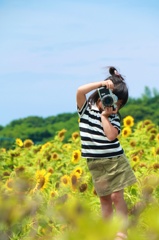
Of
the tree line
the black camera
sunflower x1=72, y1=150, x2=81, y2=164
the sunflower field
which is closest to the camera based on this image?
the sunflower field

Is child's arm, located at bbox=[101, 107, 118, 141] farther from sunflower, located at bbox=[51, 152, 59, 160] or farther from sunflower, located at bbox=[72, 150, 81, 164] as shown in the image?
sunflower, located at bbox=[51, 152, 59, 160]

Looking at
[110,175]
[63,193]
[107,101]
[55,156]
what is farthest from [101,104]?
[55,156]

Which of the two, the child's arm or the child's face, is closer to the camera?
the child's arm

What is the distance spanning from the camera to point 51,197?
15.0 feet

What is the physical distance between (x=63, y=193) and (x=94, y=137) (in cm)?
69

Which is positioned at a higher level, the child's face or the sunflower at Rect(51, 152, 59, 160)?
the child's face

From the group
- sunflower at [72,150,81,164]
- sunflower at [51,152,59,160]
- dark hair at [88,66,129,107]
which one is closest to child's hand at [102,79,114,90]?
dark hair at [88,66,129,107]

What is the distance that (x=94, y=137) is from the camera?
4145 millimetres

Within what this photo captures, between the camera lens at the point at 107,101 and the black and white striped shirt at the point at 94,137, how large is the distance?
0.14 metres

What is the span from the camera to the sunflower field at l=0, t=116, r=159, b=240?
1454 mm

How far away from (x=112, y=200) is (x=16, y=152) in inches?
99.4

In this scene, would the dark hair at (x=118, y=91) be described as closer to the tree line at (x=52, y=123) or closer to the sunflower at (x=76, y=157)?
the sunflower at (x=76, y=157)

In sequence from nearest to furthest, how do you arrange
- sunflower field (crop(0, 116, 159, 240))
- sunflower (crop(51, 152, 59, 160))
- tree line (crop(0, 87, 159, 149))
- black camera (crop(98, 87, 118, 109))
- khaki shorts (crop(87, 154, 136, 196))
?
1. sunflower field (crop(0, 116, 159, 240))
2. black camera (crop(98, 87, 118, 109))
3. khaki shorts (crop(87, 154, 136, 196))
4. sunflower (crop(51, 152, 59, 160))
5. tree line (crop(0, 87, 159, 149))

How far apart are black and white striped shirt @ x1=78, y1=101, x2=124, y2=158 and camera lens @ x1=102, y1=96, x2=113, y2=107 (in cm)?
14
